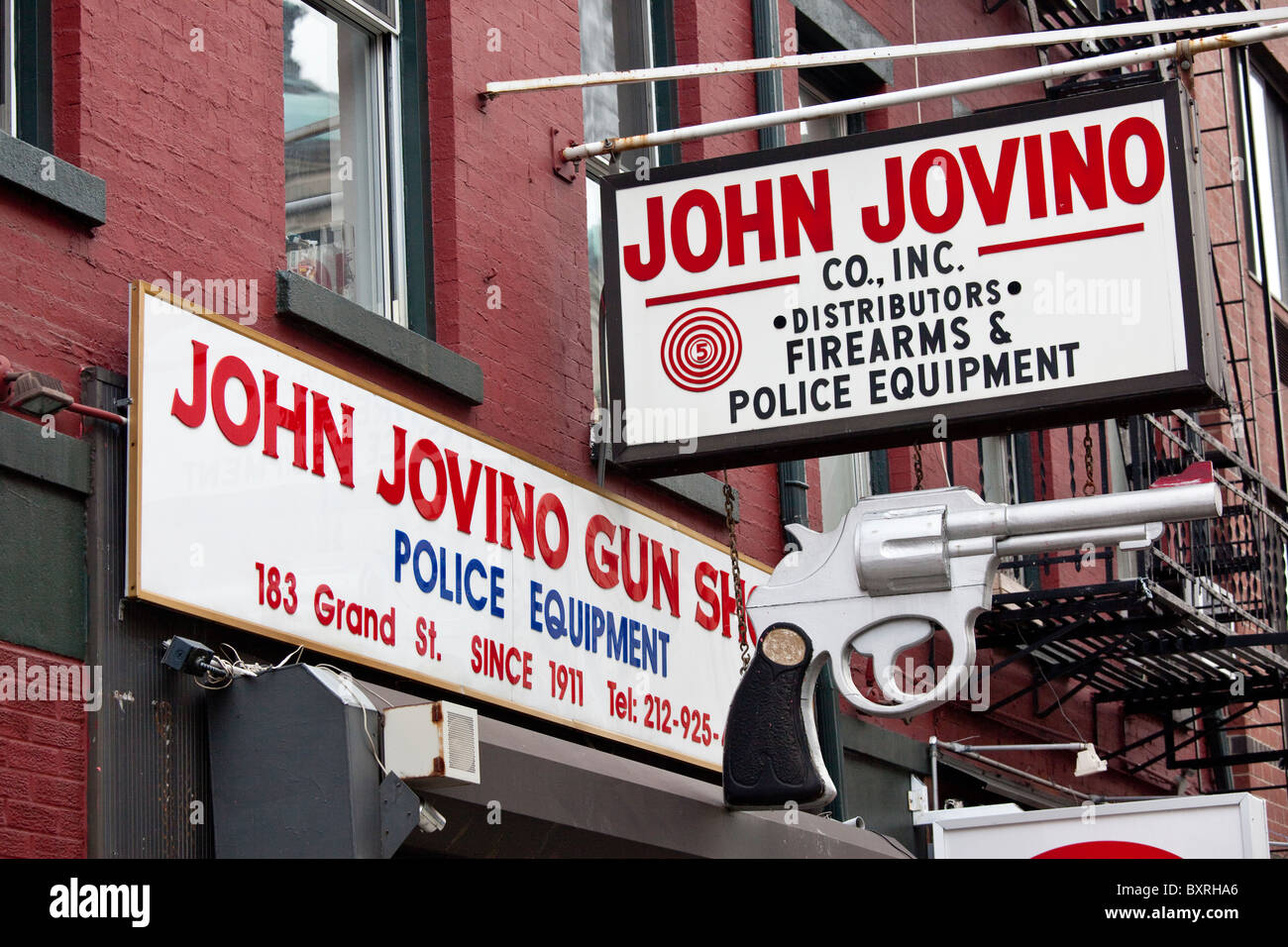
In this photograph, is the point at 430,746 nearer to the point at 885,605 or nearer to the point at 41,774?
the point at 41,774

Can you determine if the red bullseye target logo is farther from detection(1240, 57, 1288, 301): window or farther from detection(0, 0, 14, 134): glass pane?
detection(1240, 57, 1288, 301): window

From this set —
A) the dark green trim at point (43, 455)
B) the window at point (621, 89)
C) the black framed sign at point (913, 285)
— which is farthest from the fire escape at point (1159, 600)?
the dark green trim at point (43, 455)

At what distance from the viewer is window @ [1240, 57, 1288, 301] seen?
20047 mm

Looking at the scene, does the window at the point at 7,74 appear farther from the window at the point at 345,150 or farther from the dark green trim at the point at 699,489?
the dark green trim at the point at 699,489

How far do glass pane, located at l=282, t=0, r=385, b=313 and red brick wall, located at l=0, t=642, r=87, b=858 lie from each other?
2.64m

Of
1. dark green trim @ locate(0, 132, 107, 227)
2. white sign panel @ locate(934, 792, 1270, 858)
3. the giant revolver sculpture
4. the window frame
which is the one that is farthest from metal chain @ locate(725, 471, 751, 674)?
the window frame

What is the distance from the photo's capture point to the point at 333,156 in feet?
30.1

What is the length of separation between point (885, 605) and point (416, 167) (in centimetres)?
294

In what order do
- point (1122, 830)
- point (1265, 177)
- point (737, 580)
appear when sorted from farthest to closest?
point (1265, 177) < point (1122, 830) < point (737, 580)

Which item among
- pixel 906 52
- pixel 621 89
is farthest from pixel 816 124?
pixel 906 52

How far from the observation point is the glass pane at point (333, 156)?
349 inches

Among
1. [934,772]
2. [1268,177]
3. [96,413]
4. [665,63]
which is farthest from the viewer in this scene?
[1268,177]

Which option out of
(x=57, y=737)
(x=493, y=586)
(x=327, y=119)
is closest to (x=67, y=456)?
(x=57, y=737)

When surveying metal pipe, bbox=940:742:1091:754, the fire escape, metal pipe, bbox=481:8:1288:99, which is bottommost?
metal pipe, bbox=940:742:1091:754
